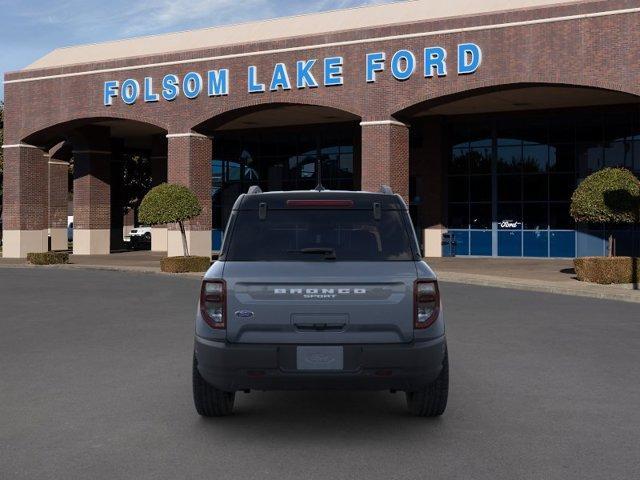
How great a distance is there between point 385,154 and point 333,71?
3839mm

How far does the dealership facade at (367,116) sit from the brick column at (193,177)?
0.09 metres

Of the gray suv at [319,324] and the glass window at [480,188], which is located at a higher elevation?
the glass window at [480,188]

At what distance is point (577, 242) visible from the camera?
35.9 metres

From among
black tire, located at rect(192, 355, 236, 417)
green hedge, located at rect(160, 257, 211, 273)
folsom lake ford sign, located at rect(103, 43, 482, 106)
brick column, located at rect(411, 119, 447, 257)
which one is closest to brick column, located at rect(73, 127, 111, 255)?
folsom lake ford sign, located at rect(103, 43, 482, 106)

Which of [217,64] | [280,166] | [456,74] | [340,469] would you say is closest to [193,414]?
[340,469]

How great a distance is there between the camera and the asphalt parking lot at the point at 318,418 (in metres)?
5.62

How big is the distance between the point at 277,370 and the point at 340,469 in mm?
883

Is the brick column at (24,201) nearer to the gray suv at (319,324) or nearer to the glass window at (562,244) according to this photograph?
the glass window at (562,244)

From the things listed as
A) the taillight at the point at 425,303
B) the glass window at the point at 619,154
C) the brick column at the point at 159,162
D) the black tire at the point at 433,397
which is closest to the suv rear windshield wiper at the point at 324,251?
the taillight at the point at 425,303

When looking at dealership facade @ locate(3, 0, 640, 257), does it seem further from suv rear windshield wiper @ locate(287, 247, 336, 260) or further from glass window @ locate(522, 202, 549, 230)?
suv rear windshield wiper @ locate(287, 247, 336, 260)

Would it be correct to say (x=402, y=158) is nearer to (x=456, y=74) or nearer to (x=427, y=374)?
(x=456, y=74)

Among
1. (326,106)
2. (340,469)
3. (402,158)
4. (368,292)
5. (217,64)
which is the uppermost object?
(217,64)

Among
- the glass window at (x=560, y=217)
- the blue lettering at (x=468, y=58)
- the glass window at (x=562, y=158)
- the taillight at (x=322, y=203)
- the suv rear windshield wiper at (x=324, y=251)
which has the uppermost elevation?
the blue lettering at (x=468, y=58)

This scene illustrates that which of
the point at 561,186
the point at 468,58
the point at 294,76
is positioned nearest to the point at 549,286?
the point at 468,58
